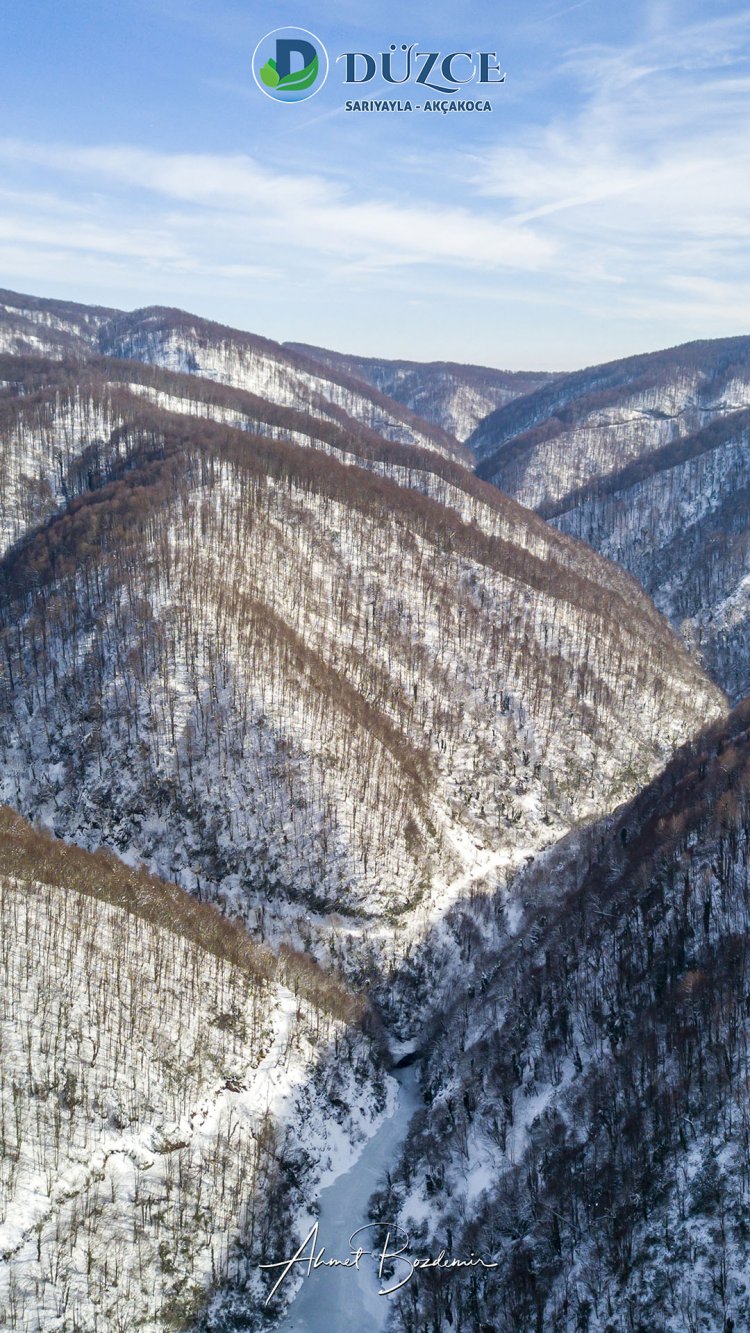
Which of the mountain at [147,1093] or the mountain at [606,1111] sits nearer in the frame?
the mountain at [606,1111]

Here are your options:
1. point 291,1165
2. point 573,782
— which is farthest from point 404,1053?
point 573,782

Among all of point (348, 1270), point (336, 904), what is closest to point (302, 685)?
point (336, 904)

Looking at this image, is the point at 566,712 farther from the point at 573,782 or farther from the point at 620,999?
the point at 620,999

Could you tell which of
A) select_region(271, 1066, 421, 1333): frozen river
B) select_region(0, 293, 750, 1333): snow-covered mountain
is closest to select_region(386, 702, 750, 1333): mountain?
select_region(0, 293, 750, 1333): snow-covered mountain

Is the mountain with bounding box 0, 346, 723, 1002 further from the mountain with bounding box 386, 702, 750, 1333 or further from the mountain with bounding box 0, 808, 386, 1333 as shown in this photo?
the mountain with bounding box 386, 702, 750, 1333

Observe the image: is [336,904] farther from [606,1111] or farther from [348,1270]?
[606,1111]

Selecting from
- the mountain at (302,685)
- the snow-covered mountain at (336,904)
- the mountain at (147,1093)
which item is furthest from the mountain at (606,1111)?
the mountain at (302,685)

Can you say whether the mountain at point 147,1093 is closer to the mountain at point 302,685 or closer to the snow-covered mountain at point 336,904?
the snow-covered mountain at point 336,904
